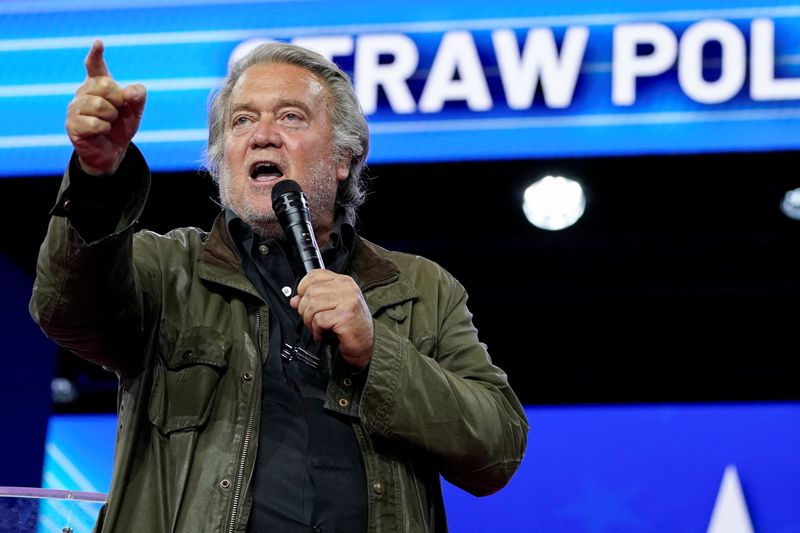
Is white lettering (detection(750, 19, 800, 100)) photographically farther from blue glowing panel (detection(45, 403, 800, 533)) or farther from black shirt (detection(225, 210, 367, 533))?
black shirt (detection(225, 210, 367, 533))

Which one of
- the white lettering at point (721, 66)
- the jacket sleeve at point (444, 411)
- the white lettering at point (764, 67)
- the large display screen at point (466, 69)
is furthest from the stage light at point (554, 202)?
the jacket sleeve at point (444, 411)

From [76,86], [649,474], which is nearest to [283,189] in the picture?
[76,86]

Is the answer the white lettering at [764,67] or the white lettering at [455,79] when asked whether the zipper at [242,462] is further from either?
the white lettering at [764,67]

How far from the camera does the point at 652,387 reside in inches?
193

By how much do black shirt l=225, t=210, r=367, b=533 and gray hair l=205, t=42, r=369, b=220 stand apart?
1.48 feet

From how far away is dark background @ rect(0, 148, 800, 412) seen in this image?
418cm

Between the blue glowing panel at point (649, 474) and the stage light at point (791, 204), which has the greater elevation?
the stage light at point (791, 204)

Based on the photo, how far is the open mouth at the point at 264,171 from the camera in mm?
2152

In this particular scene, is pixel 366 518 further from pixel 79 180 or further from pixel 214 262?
pixel 79 180

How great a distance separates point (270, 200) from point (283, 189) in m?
0.20

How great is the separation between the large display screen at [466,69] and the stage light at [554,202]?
20 centimetres

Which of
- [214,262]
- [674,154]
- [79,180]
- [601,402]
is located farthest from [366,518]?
[601,402]

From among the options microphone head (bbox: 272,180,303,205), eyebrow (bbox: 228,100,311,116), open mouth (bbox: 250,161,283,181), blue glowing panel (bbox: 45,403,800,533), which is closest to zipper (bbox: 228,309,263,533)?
microphone head (bbox: 272,180,303,205)

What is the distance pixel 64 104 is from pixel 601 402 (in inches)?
94.2
